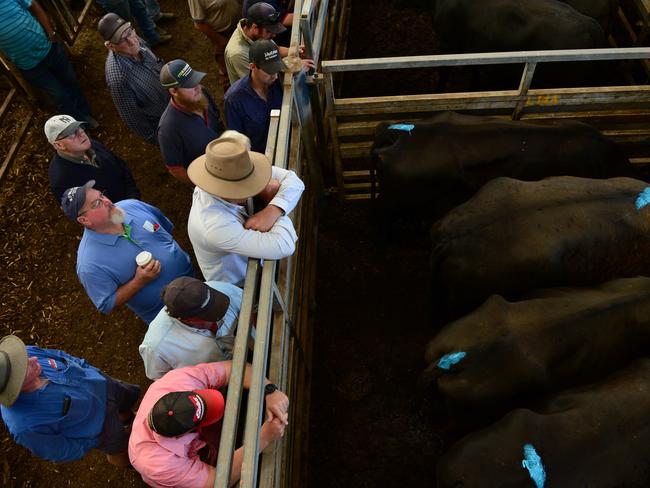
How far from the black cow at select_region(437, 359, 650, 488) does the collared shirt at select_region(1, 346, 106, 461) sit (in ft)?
6.82

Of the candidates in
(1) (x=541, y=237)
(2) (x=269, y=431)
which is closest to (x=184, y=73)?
(2) (x=269, y=431)

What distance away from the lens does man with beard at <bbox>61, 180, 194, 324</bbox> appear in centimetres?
303

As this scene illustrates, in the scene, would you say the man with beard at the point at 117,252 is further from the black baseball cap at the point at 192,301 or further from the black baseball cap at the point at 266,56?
the black baseball cap at the point at 266,56

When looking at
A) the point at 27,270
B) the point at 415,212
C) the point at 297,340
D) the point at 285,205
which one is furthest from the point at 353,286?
the point at 27,270

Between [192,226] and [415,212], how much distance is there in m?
2.19

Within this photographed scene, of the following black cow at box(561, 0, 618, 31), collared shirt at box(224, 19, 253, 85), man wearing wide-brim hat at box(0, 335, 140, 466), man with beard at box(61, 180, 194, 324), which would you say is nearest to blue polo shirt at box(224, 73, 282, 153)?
collared shirt at box(224, 19, 253, 85)

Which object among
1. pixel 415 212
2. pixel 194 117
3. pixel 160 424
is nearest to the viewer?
pixel 160 424

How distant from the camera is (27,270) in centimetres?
503

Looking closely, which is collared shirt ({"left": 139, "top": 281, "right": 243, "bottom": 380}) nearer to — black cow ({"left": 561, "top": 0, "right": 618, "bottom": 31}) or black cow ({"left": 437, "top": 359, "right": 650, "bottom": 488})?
black cow ({"left": 437, "top": 359, "right": 650, "bottom": 488})

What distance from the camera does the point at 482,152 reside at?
3.95m

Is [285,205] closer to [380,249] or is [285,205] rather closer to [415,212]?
[415,212]

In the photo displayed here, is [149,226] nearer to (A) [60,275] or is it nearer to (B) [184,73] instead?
(B) [184,73]

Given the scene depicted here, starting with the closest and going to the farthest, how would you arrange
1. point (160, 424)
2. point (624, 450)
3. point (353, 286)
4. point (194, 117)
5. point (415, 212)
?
1. point (160, 424)
2. point (624, 450)
3. point (194, 117)
4. point (415, 212)
5. point (353, 286)

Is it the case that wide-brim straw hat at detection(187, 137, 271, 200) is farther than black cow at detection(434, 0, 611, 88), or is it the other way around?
black cow at detection(434, 0, 611, 88)
